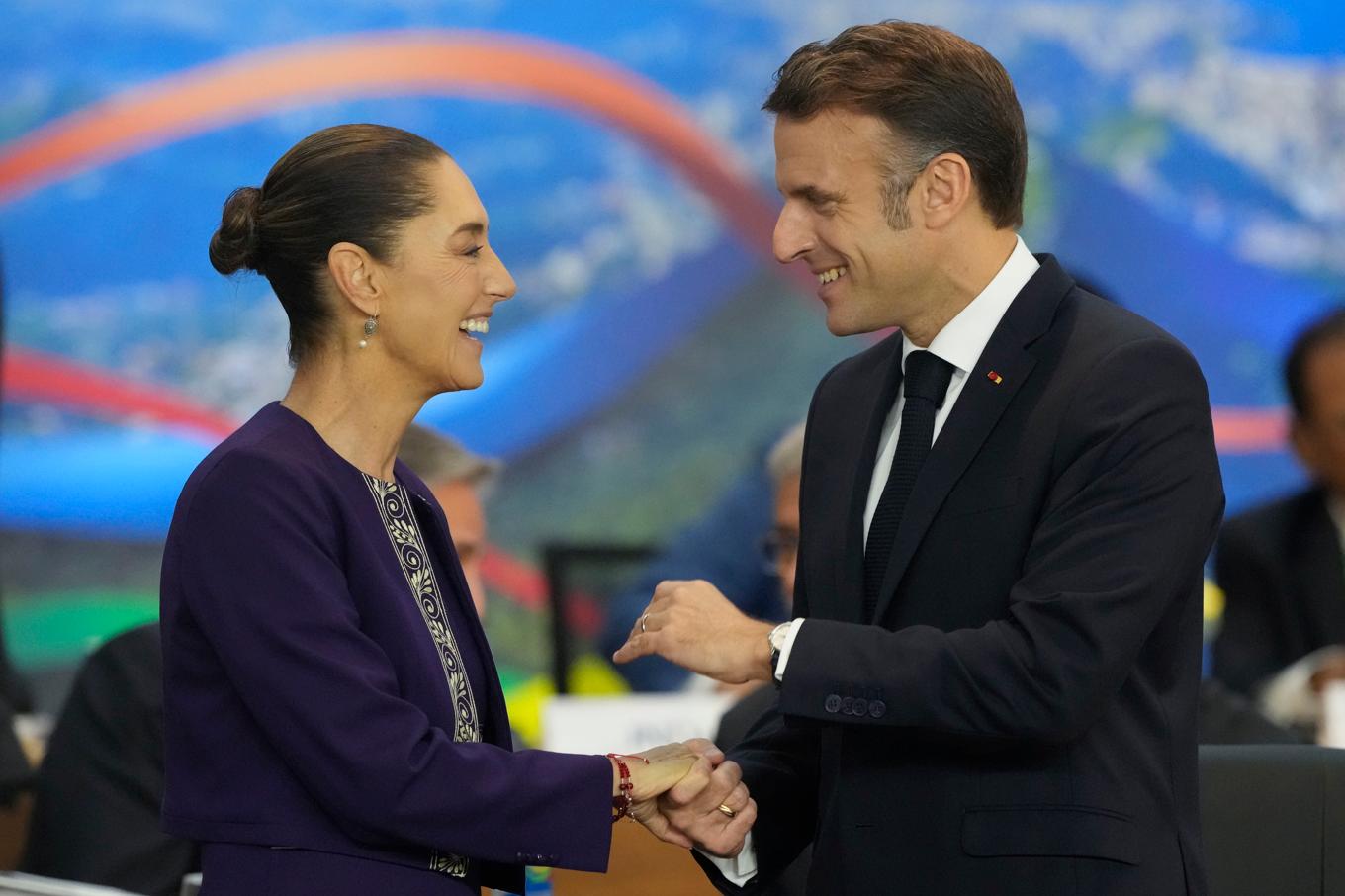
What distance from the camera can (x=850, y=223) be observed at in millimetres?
2287

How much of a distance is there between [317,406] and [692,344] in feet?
12.3

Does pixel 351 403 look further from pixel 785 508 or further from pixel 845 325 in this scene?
pixel 785 508

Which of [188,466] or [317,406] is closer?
[317,406]

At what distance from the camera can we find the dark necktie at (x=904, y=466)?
2.17m

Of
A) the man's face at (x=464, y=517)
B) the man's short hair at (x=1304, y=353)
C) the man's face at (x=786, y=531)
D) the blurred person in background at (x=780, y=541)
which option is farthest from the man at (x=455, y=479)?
the man's short hair at (x=1304, y=353)

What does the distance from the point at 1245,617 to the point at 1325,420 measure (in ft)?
1.90

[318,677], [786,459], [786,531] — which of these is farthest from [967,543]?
[786,459]

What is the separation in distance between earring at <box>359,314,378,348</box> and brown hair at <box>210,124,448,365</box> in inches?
1.8

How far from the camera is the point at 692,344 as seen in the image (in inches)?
231

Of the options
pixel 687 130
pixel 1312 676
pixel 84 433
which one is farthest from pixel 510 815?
pixel 687 130

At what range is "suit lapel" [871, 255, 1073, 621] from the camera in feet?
6.88

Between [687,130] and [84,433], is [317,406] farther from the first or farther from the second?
[687,130]

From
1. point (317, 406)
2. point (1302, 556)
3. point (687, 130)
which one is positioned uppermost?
point (687, 130)

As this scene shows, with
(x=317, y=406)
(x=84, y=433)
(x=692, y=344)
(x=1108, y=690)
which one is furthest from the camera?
(x=692, y=344)
